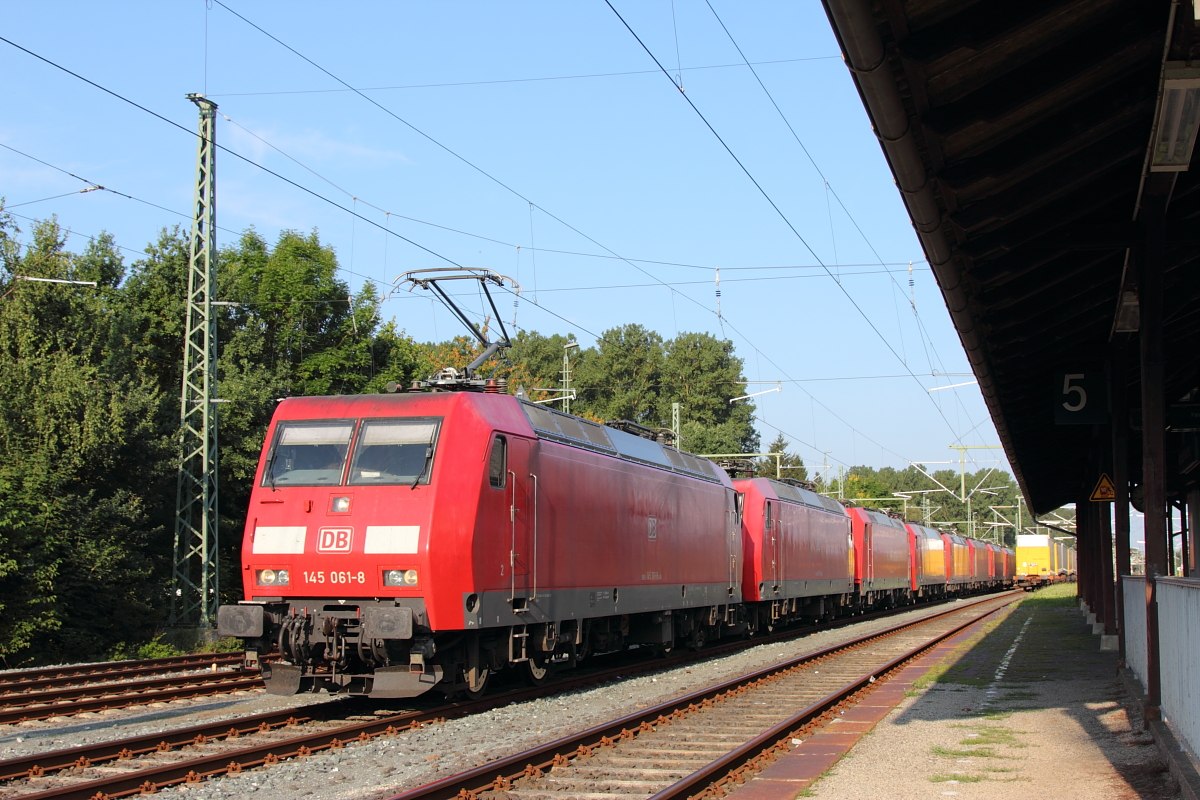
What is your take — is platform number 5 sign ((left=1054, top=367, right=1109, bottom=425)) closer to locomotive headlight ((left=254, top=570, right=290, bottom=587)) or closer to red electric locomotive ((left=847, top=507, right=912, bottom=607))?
locomotive headlight ((left=254, top=570, right=290, bottom=587))

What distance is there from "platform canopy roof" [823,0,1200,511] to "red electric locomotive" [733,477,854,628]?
10.4m

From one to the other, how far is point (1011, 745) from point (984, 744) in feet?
0.75

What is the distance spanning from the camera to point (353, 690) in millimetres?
11617

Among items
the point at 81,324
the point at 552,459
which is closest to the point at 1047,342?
the point at 552,459

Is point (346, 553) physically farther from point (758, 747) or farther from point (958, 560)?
point (958, 560)

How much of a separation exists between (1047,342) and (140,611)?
18.6 meters

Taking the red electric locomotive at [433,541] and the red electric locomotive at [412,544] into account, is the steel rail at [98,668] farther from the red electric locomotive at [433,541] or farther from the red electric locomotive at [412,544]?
the red electric locomotive at [412,544]

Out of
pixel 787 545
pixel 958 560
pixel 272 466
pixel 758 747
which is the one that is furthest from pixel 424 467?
pixel 958 560

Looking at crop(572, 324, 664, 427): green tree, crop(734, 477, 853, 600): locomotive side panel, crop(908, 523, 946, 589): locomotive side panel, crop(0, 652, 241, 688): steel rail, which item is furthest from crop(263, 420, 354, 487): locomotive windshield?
crop(572, 324, 664, 427): green tree

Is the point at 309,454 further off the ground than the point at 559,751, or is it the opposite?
the point at 309,454

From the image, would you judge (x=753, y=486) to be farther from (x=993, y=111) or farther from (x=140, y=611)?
(x=993, y=111)

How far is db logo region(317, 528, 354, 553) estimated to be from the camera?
37.4 feet

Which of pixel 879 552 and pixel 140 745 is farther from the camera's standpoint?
pixel 879 552

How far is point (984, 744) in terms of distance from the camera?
387 inches
